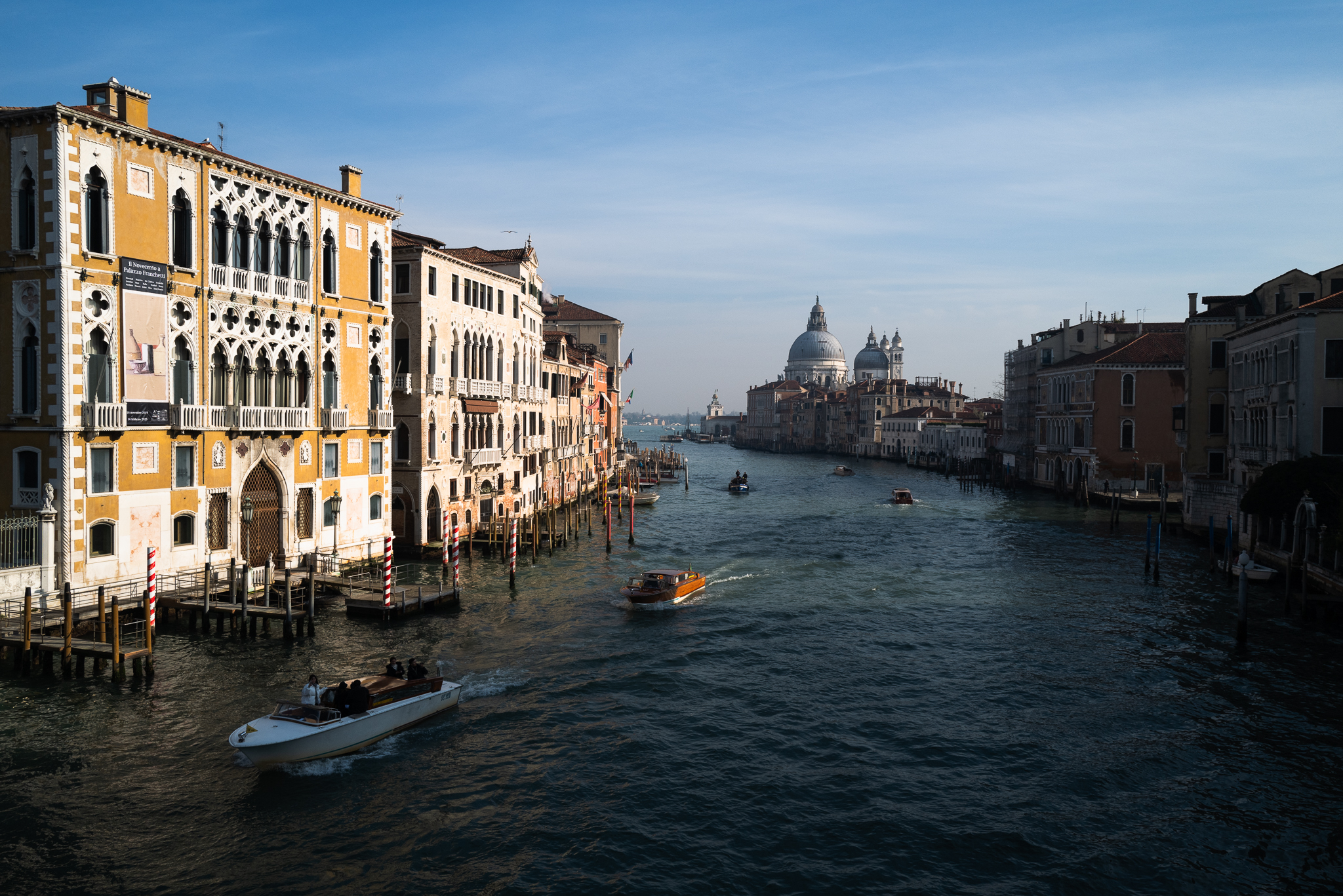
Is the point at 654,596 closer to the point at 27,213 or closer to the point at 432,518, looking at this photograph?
the point at 432,518

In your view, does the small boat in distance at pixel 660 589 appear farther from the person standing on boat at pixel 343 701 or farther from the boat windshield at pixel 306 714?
the boat windshield at pixel 306 714

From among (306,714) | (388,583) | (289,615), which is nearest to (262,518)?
(388,583)

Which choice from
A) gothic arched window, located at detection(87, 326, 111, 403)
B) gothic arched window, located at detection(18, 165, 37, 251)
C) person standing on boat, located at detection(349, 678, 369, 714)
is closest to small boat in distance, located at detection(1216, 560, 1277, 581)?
person standing on boat, located at detection(349, 678, 369, 714)

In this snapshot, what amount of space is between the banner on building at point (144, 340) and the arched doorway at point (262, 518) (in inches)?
138

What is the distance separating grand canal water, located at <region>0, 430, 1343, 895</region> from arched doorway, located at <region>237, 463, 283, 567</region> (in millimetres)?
3784

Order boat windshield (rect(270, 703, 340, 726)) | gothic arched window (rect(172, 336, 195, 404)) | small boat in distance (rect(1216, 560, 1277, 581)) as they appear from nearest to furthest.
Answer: boat windshield (rect(270, 703, 340, 726)), gothic arched window (rect(172, 336, 195, 404)), small boat in distance (rect(1216, 560, 1277, 581))

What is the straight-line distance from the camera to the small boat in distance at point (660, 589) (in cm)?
2817

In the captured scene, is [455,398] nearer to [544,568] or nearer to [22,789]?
[544,568]

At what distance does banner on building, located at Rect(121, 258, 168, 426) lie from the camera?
22266 mm

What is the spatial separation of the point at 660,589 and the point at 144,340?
15.6 meters

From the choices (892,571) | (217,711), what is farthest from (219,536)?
(892,571)

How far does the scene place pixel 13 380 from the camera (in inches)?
835

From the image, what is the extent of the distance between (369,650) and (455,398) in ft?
54.2

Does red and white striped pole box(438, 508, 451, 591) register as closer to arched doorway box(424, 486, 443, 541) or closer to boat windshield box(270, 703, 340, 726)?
arched doorway box(424, 486, 443, 541)
